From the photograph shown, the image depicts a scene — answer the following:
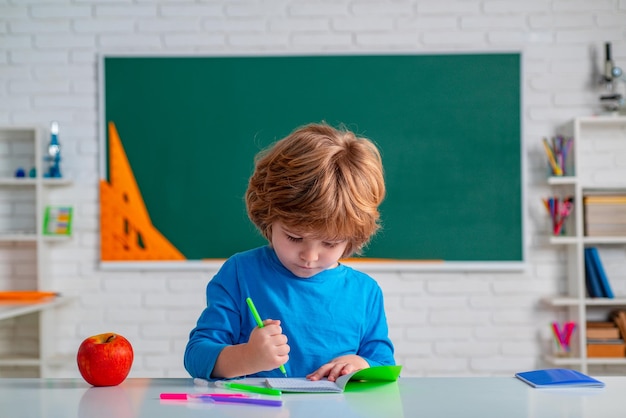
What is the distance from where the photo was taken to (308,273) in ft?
5.29

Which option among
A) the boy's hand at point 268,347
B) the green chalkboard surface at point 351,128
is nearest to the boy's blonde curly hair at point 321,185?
the boy's hand at point 268,347

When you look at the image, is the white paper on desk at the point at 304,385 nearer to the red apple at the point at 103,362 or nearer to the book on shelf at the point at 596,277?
the red apple at the point at 103,362

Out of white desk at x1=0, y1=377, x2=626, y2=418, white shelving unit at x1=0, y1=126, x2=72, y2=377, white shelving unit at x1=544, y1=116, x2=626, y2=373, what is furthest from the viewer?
white shelving unit at x1=0, y1=126, x2=72, y2=377

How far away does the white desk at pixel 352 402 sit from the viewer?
1191 mm

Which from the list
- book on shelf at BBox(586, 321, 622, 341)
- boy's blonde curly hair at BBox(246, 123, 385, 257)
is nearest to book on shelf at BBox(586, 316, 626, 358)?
book on shelf at BBox(586, 321, 622, 341)

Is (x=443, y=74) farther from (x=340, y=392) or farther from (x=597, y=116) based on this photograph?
(x=340, y=392)

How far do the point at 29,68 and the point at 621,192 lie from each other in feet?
9.53

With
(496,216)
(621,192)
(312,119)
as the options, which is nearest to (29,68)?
(312,119)

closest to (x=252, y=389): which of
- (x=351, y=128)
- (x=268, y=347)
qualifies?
(x=268, y=347)

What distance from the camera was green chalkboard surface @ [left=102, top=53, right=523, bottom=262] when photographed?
12.6 feet

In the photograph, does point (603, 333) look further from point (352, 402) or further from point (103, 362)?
point (103, 362)

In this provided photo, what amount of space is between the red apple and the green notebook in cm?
26

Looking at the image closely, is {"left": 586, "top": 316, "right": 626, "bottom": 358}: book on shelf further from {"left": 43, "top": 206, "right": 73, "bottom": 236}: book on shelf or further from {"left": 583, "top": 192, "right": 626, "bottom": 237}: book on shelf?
{"left": 43, "top": 206, "right": 73, "bottom": 236}: book on shelf

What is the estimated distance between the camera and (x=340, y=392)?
135 centimetres
